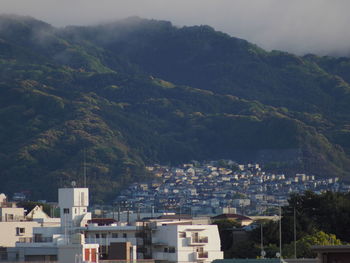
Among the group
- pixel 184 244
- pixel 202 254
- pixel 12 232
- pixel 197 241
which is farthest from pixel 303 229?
pixel 184 244

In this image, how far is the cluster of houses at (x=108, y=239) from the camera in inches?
3044

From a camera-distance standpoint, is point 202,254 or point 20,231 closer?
point 202,254

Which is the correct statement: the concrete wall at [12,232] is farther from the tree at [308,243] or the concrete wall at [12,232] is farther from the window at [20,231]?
the tree at [308,243]

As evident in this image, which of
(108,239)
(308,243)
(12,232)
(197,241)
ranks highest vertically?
(12,232)

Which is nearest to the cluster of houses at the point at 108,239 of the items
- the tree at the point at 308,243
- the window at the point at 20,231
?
the window at the point at 20,231

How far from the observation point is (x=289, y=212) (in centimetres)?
11731

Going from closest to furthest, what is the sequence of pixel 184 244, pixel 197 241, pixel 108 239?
pixel 108 239
pixel 184 244
pixel 197 241

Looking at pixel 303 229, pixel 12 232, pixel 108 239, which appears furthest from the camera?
pixel 303 229

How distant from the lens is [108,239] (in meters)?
86.4

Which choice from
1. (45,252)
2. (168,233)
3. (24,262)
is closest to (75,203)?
(168,233)

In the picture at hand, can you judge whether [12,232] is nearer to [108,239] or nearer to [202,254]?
[108,239]

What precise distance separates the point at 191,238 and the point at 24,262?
18.5 metres

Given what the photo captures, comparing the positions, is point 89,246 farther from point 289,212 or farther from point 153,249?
point 289,212

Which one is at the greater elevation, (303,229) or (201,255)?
(303,229)
